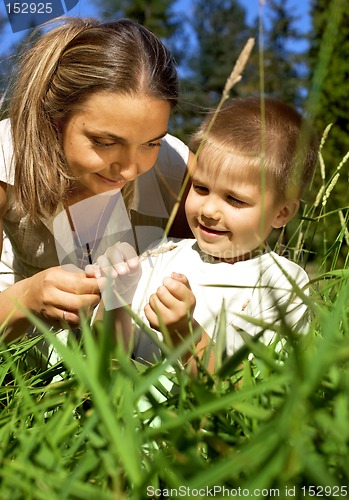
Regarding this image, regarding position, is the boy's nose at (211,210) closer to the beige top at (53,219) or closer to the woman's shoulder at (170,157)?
the beige top at (53,219)

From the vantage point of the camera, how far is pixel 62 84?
2289 mm

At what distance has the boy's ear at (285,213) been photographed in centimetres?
210

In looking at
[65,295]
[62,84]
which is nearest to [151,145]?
[62,84]

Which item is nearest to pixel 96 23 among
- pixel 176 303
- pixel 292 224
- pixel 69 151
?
pixel 69 151

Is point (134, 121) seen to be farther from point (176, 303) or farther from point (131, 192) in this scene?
point (176, 303)

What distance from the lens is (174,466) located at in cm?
63

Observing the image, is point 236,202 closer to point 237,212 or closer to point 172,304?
point 237,212

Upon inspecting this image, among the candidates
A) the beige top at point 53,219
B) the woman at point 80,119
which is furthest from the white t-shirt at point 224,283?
the beige top at point 53,219

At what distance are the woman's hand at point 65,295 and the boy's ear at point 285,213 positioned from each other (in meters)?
0.76

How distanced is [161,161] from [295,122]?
85 cm

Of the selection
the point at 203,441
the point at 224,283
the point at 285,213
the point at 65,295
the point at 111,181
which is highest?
the point at 203,441

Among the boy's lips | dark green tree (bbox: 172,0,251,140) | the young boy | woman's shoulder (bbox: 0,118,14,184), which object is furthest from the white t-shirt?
dark green tree (bbox: 172,0,251,140)

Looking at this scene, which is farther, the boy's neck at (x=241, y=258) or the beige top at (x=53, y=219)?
the beige top at (x=53, y=219)

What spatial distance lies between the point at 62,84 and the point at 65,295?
3.34 feet
